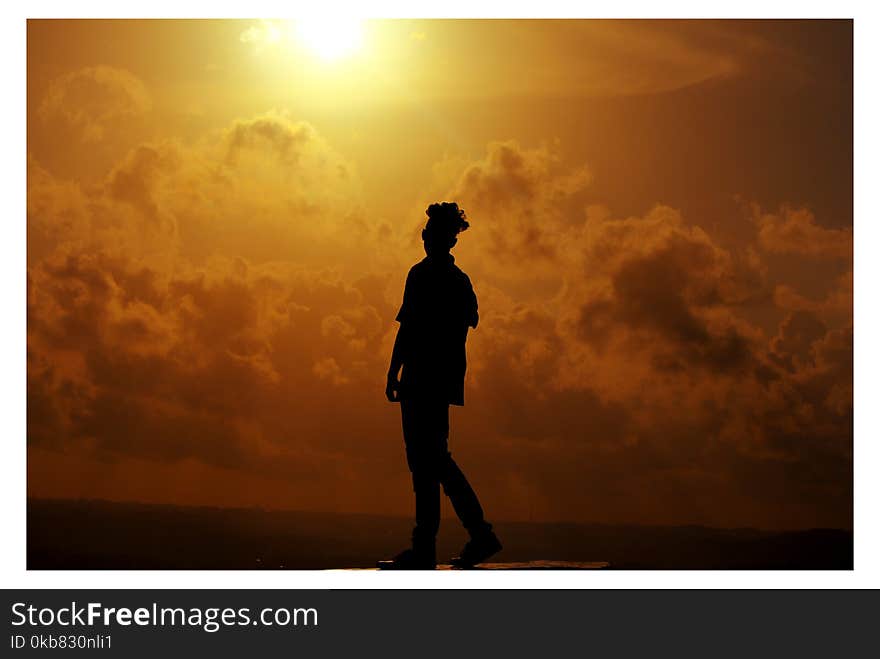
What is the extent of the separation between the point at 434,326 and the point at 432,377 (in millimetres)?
630


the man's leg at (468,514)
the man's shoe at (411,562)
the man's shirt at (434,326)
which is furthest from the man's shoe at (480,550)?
the man's shirt at (434,326)

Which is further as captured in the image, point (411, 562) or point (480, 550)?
point (480, 550)

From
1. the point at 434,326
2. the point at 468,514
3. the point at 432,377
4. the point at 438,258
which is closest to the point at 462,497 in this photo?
the point at 468,514

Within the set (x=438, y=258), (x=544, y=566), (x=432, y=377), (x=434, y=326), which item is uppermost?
(x=438, y=258)

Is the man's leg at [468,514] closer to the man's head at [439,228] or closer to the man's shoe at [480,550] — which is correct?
the man's shoe at [480,550]

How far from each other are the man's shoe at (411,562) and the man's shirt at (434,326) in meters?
1.91

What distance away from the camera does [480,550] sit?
18562mm

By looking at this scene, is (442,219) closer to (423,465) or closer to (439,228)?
(439,228)

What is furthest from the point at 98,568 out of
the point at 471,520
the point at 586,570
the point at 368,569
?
the point at 586,570

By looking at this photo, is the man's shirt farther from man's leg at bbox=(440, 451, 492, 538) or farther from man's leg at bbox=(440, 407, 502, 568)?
man's leg at bbox=(440, 451, 492, 538)

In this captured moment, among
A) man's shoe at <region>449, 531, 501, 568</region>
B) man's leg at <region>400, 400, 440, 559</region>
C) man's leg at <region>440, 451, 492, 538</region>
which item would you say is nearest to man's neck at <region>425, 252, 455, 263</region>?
man's leg at <region>400, 400, 440, 559</region>

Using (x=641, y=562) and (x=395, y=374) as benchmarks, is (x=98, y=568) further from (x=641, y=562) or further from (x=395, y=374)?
(x=641, y=562)

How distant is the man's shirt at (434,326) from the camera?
723 inches
